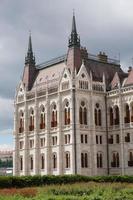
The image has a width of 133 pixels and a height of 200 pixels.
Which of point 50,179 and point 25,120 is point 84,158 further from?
point 50,179

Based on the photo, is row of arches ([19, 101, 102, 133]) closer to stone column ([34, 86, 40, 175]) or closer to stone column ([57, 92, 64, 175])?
stone column ([34, 86, 40, 175])

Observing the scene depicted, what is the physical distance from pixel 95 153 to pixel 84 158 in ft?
7.59

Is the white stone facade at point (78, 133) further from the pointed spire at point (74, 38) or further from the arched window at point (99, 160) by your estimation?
the pointed spire at point (74, 38)

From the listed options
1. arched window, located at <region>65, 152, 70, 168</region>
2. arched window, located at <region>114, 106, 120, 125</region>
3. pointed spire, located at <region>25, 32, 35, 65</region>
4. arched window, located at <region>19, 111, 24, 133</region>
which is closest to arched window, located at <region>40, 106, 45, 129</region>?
arched window, located at <region>19, 111, 24, 133</region>

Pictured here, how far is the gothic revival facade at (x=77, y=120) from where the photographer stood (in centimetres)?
8494

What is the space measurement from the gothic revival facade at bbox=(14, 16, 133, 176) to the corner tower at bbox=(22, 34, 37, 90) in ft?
12.5

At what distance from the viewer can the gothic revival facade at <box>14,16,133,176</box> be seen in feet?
279

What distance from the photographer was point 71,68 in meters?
90.0

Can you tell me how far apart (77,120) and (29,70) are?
2319cm

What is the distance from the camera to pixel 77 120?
84.9 m

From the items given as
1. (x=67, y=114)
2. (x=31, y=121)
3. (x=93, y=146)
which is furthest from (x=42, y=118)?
(x=93, y=146)

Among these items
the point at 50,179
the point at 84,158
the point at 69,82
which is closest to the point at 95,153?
the point at 84,158

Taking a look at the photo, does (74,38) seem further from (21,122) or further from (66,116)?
(21,122)

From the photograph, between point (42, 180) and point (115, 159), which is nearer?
point (42, 180)
